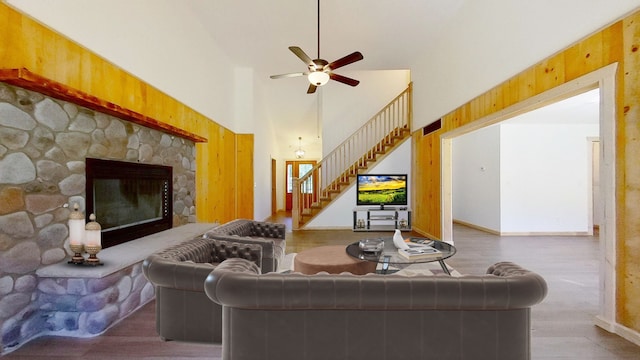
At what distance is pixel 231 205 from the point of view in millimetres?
6785

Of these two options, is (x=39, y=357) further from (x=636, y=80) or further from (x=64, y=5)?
(x=636, y=80)

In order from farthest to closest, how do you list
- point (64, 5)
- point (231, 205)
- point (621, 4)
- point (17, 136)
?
point (231, 205) < point (64, 5) < point (621, 4) < point (17, 136)

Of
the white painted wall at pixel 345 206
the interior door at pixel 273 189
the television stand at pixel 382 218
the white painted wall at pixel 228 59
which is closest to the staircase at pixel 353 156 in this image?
the white painted wall at pixel 345 206

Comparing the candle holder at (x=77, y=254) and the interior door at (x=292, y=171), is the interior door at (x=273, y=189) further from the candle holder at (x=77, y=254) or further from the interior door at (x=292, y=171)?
the candle holder at (x=77, y=254)

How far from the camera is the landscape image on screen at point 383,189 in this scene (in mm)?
7438

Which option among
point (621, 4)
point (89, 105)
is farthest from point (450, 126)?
point (89, 105)

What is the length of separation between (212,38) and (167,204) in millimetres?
3292

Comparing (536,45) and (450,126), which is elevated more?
(536,45)

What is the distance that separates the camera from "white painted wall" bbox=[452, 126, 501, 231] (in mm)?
7238

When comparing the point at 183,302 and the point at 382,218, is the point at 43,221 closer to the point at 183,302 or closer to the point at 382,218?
the point at 183,302

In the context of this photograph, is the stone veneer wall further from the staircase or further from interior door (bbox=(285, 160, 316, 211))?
interior door (bbox=(285, 160, 316, 211))

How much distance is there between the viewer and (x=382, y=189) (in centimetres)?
745

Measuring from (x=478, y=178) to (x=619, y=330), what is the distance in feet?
19.7

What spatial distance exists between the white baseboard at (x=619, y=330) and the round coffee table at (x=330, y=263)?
1.89 m
